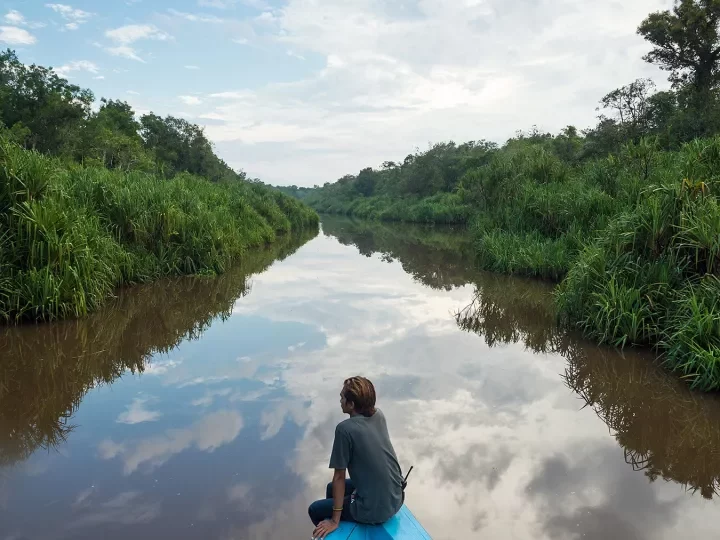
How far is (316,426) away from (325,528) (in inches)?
83.7

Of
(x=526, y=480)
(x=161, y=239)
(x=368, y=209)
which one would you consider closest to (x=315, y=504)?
(x=526, y=480)

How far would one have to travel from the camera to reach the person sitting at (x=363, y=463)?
2.79 m

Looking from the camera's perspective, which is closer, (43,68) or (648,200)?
(648,200)

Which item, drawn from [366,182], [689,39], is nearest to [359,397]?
[689,39]

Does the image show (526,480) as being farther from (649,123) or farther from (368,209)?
(368,209)

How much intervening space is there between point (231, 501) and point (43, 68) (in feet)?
88.3

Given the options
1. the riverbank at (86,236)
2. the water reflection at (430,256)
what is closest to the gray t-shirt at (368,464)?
the riverbank at (86,236)

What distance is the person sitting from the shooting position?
2.79 metres

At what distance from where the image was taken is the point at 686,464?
4434 mm

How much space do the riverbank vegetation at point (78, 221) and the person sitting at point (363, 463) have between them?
263 inches

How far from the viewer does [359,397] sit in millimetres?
2818

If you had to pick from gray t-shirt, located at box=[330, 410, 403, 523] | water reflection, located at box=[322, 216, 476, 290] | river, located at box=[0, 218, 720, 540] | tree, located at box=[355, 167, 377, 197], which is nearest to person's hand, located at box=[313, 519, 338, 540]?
gray t-shirt, located at box=[330, 410, 403, 523]

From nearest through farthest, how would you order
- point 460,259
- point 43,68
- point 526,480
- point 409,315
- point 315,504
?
point 315,504
point 526,480
point 409,315
point 460,259
point 43,68

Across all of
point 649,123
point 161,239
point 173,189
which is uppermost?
point 649,123
